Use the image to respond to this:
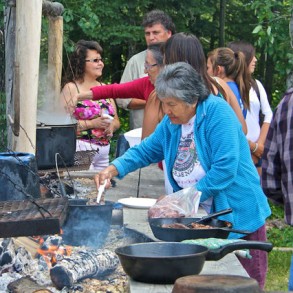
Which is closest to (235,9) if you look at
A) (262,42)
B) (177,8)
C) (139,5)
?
(177,8)

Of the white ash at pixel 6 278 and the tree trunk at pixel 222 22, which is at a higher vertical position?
Answer: the tree trunk at pixel 222 22

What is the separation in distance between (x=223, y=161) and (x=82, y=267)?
99 cm

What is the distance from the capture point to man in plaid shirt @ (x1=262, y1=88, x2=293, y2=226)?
3.64m

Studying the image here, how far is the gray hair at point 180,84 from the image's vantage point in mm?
4555

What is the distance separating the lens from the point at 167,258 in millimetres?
3412

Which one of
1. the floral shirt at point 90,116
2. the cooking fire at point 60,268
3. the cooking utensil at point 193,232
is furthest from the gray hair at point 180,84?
the floral shirt at point 90,116

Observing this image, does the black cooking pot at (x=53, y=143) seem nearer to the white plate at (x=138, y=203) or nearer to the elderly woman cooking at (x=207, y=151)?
the white plate at (x=138, y=203)

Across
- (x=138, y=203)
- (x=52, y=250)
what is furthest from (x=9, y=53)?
(x=52, y=250)

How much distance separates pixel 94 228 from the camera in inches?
185

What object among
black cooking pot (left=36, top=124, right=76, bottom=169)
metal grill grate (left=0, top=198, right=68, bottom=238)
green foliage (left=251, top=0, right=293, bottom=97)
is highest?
green foliage (left=251, top=0, right=293, bottom=97)

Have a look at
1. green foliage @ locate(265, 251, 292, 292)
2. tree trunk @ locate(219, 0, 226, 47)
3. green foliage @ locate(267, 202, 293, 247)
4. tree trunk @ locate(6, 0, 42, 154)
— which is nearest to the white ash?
tree trunk @ locate(6, 0, 42, 154)

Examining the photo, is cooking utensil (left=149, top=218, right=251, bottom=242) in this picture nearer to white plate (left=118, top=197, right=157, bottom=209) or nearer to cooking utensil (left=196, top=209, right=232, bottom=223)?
cooking utensil (left=196, top=209, right=232, bottom=223)

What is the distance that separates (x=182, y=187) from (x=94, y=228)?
560mm

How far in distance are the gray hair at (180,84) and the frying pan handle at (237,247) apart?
1211 millimetres
